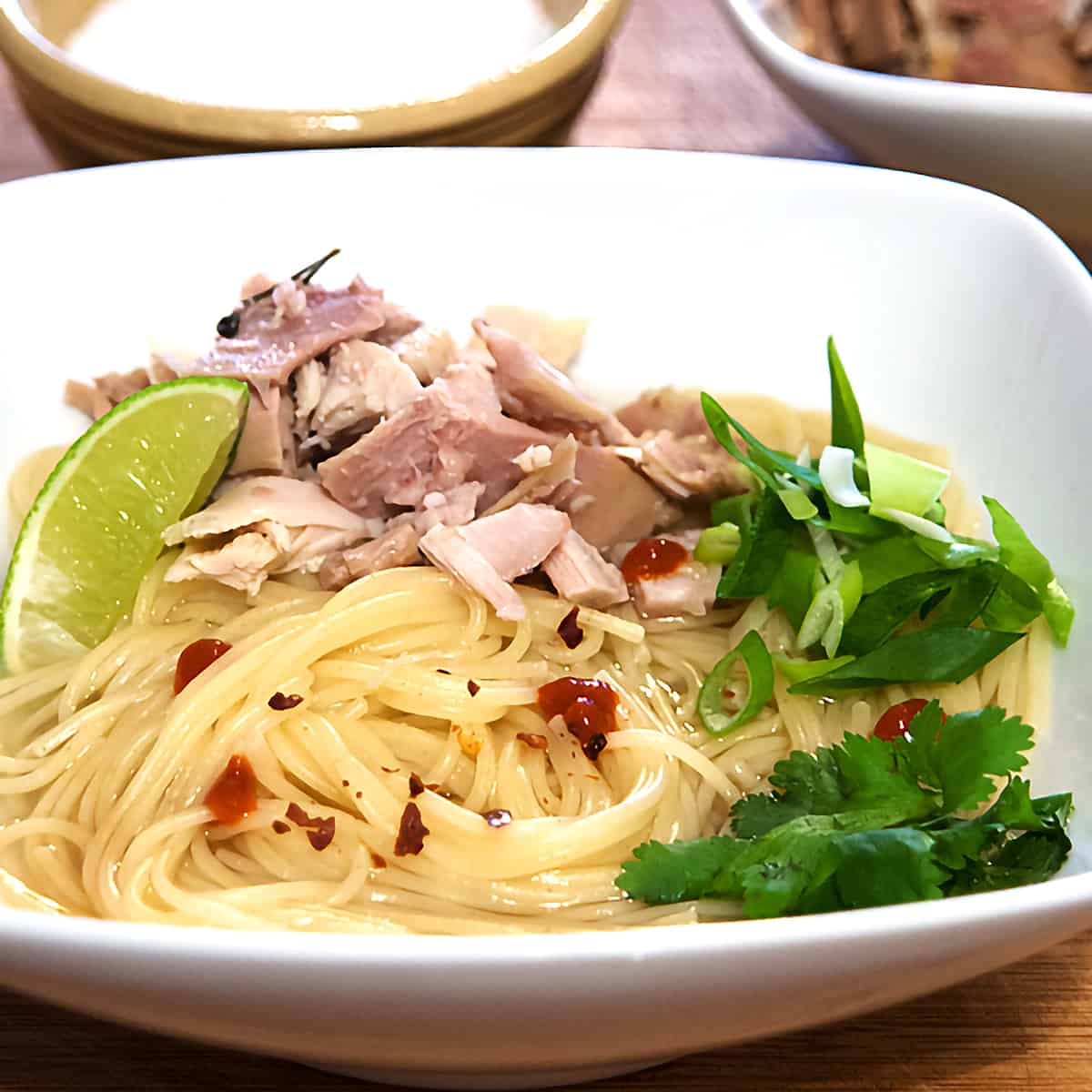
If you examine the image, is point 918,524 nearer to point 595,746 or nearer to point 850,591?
point 850,591

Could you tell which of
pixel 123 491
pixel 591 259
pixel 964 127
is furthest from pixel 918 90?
pixel 123 491

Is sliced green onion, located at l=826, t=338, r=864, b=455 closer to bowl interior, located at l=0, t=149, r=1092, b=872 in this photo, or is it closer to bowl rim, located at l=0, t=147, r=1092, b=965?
bowl interior, located at l=0, t=149, r=1092, b=872

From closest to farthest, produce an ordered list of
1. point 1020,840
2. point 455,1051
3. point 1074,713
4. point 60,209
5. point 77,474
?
point 455,1051 < point 1020,840 < point 1074,713 < point 77,474 < point 60,209

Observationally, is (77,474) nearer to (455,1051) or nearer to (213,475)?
(213,475)

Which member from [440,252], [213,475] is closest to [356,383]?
[213,475]

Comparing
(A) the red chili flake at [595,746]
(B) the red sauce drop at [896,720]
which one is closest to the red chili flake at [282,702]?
(A) the red chili flake at [595,746]

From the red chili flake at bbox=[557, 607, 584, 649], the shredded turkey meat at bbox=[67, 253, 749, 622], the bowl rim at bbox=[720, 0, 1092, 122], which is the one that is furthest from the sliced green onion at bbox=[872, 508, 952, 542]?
the bowl rim at bbox=[720, 0, 1092, 122]
